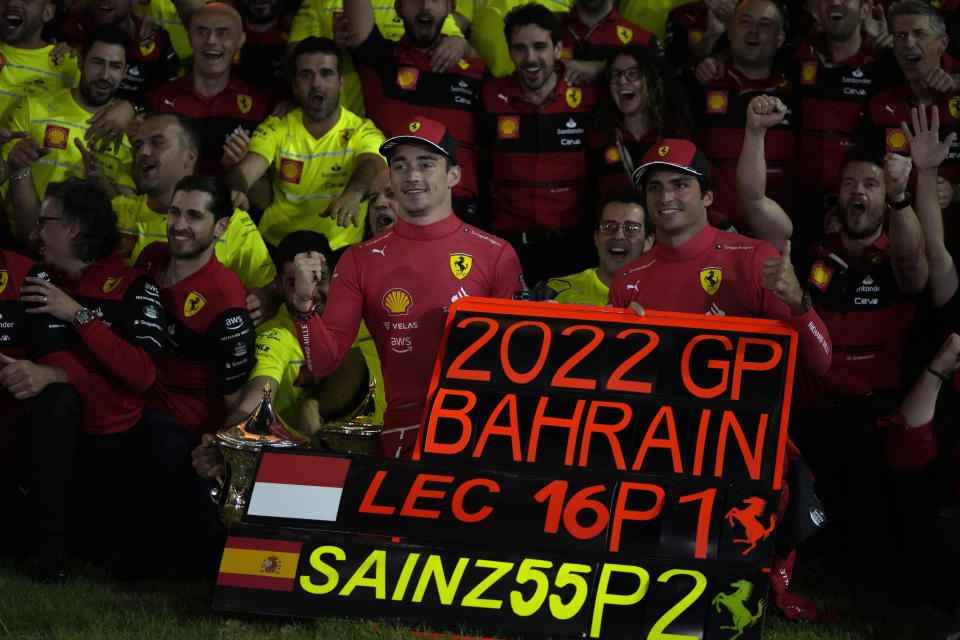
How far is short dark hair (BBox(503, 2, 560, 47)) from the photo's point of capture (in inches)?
316

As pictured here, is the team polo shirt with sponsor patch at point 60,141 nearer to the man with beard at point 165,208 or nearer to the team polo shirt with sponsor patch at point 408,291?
the man with beard at point 165,208

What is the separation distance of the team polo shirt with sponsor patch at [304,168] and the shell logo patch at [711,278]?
3.00 meters

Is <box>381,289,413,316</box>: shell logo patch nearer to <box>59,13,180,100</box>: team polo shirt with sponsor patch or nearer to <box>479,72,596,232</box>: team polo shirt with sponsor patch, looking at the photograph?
<box>479,72,596,232</box>: team polo shirt with sponsor patch

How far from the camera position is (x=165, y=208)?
753 cm

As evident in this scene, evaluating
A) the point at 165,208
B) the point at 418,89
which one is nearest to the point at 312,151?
the point at 418,89

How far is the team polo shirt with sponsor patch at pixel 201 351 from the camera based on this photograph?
6.50 meters

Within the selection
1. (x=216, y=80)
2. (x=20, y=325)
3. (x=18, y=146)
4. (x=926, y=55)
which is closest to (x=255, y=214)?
(x=216, y=80)

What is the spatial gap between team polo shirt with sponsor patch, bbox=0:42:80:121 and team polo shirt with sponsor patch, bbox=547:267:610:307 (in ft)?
12.8

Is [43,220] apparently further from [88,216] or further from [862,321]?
[862,321]

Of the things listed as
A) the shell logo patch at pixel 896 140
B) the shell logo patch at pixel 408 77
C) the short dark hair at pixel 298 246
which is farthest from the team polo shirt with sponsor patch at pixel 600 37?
the short dark hair at pixel 298 246

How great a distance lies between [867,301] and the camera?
22.0 feet

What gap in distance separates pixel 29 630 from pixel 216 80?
4.37m

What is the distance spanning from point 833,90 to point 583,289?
2.35m


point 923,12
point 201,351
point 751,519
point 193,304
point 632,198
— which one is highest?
point 923,12
